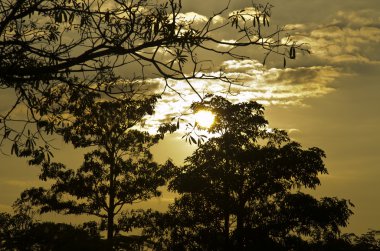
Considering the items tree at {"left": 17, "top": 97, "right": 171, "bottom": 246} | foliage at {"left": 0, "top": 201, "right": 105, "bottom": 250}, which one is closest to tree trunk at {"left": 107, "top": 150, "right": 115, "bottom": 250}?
tree at {"left": 17, "top": 97, "right": 171, "bottom": 246}

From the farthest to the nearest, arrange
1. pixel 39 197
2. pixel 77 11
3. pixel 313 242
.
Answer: pixel 39 197, pixel 313 242, pixel 77 11

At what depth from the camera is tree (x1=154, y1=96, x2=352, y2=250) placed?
29.1 meters

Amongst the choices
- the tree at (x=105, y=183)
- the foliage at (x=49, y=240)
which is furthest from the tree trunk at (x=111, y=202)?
the foliage at (x=49, y=240)

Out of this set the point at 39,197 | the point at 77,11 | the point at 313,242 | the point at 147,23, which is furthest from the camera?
the point at 39,197

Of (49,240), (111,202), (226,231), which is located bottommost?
(49,240)

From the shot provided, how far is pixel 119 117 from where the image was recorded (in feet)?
97.0

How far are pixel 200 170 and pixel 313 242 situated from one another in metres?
7.04

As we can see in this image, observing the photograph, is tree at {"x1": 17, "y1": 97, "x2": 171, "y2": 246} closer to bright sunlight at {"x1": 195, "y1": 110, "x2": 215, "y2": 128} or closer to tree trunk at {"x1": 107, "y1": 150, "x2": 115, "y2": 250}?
tree trunk at {"x1": 107, "y1": 150, "x2": 115, "y2": 250}

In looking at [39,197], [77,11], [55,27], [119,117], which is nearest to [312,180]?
[119,117]

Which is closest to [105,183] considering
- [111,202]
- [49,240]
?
[111,202]

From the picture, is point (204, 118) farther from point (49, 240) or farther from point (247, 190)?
point (247, 190)

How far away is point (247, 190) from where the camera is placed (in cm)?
3038

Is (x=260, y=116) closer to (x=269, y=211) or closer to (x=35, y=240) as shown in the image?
(x=269, y=211)

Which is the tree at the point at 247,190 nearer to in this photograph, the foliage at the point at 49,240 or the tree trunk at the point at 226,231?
the tree trunk at the point at 226,231
